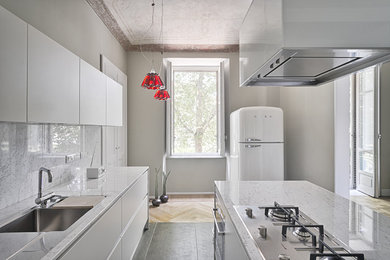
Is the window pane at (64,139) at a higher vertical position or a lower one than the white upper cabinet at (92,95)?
lower

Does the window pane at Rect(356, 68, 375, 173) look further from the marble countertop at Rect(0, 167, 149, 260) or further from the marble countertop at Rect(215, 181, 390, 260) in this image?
the marble countertop at Rect(0, 167, 149, 260)

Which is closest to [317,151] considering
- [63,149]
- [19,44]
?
[63,149]

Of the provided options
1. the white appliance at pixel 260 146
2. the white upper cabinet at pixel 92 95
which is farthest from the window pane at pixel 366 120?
the white upper cabinet at pixel 92 95

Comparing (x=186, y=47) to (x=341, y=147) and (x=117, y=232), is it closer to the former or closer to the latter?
(x=341, y=147)

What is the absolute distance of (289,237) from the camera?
1.00 meters

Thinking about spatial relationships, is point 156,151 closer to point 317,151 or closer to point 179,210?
point 179,210

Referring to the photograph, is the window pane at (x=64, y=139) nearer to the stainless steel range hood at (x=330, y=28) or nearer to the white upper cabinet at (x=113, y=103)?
the white upper cabinet at (x=113, y=103)

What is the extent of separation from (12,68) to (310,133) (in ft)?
11.5

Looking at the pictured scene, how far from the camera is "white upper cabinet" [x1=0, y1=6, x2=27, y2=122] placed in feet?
3.41

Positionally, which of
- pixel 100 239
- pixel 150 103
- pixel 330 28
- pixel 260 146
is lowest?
pixel 100 239

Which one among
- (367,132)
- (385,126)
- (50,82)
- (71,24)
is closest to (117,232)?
(50,82)

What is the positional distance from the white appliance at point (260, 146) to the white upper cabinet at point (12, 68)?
285 centimetres

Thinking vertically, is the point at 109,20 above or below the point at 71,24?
above

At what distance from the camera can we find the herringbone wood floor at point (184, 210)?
3.52 m
